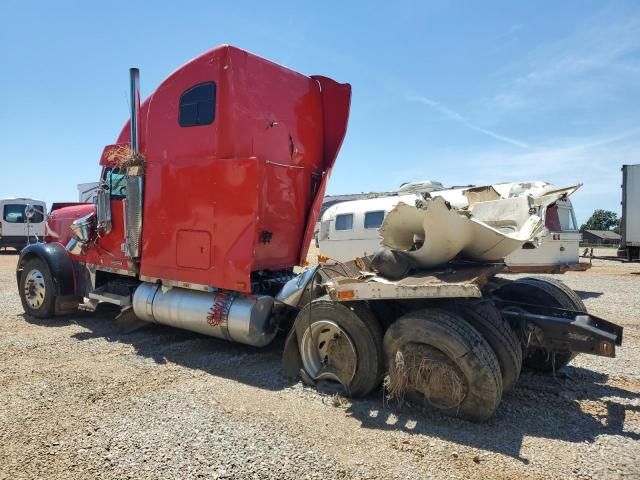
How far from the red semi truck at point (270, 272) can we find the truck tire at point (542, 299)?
0.01 m

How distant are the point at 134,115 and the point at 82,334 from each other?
322 cm

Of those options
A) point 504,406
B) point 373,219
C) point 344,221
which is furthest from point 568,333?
point 344,221

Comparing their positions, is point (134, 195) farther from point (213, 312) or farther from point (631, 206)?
point (631, 206)

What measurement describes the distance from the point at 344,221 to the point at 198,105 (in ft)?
28.8

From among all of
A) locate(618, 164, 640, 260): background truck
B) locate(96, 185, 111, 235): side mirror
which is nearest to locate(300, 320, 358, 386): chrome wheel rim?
locate(96, 185, 111, 235): side mirror

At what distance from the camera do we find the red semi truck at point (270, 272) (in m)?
3.90

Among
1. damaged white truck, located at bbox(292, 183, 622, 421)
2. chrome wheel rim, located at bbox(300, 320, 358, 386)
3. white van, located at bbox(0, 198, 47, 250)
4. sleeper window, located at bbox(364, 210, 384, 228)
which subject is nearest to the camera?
damaged white truck, located at bbox(292, 183, 622, 421)

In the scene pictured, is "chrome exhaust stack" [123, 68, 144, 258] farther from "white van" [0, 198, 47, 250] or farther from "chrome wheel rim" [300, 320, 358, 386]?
"white van" [0, 198, 47, 250]

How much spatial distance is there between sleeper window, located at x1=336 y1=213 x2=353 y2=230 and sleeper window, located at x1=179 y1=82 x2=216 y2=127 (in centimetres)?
853

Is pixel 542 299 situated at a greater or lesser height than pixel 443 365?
greater

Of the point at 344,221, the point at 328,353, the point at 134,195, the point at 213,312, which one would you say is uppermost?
the point at 134,195

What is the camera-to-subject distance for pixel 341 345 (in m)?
4.51

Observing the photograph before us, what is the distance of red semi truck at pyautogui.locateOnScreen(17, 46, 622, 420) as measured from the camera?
390 centimetres

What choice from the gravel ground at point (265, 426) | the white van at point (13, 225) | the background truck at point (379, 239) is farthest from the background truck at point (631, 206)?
the white van at point (13, 225)
